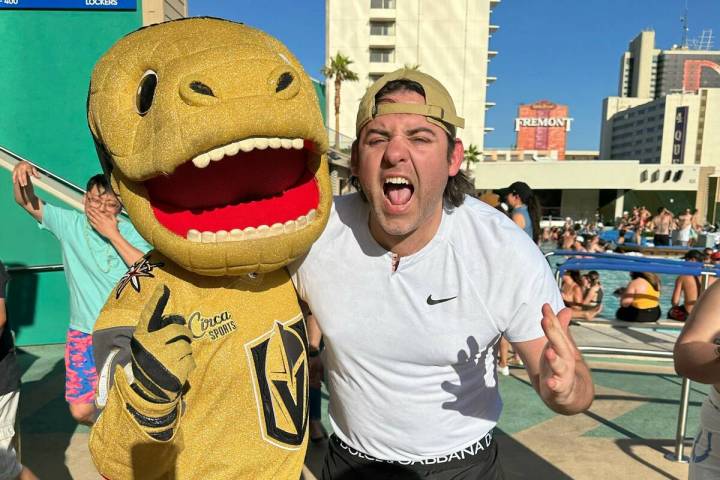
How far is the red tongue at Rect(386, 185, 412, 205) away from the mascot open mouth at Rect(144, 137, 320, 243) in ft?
0.90

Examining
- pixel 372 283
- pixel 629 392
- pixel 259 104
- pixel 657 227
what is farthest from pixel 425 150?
pixel 657 227

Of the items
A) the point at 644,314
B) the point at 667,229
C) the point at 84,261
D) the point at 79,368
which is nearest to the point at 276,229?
the point at 84,261

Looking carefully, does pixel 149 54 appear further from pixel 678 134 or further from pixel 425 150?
pixel 678 134

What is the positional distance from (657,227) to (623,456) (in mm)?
14879

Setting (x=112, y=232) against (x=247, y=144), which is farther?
(x=112, y=232)

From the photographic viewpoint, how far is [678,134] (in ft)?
260

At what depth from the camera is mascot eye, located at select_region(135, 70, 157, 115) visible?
4.90 ft

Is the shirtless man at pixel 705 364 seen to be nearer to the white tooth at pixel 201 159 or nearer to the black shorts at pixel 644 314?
the white tooth at pixel 201 159

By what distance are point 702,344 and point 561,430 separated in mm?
2430

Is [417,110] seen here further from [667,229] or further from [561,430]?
[667,229]

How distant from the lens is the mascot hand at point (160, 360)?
4.21ft

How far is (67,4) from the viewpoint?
5480 millimetres

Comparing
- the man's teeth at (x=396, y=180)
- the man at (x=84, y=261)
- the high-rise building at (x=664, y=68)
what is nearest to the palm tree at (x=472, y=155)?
the man at (x=84, y=261)

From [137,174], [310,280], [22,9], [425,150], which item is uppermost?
[22,9]
